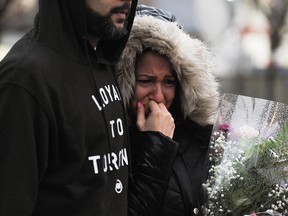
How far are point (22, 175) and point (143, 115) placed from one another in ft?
3.12

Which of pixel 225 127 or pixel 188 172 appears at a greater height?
pixel 225 127

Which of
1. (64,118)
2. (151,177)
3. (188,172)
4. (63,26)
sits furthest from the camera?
(188,172)

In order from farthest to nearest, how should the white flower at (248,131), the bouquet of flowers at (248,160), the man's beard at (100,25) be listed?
the white flower at (248,131), the bouquet of flowers at (248,160), the man's beard at (100,25)

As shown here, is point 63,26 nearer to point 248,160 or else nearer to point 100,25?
point 100,25

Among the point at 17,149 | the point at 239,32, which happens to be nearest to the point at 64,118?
the point at 17,149

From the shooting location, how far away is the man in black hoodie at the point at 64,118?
2.17 m

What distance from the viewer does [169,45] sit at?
301 centimetres

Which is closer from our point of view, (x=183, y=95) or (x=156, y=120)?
(x=156, y=120)

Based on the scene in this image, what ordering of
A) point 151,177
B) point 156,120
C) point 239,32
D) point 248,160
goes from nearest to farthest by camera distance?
point 248,160, point 151,177, point 156,120, point 239,32

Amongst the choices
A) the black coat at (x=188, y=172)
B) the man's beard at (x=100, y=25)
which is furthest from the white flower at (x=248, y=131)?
the man's beard at (x=100, y=25)

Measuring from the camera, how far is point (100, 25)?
99.3 inches

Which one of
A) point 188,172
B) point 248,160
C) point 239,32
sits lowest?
point 188,172

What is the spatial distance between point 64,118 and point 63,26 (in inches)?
15.4

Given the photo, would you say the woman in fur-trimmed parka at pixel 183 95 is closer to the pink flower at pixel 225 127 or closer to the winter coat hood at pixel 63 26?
the pink flower at pixel 225 127
